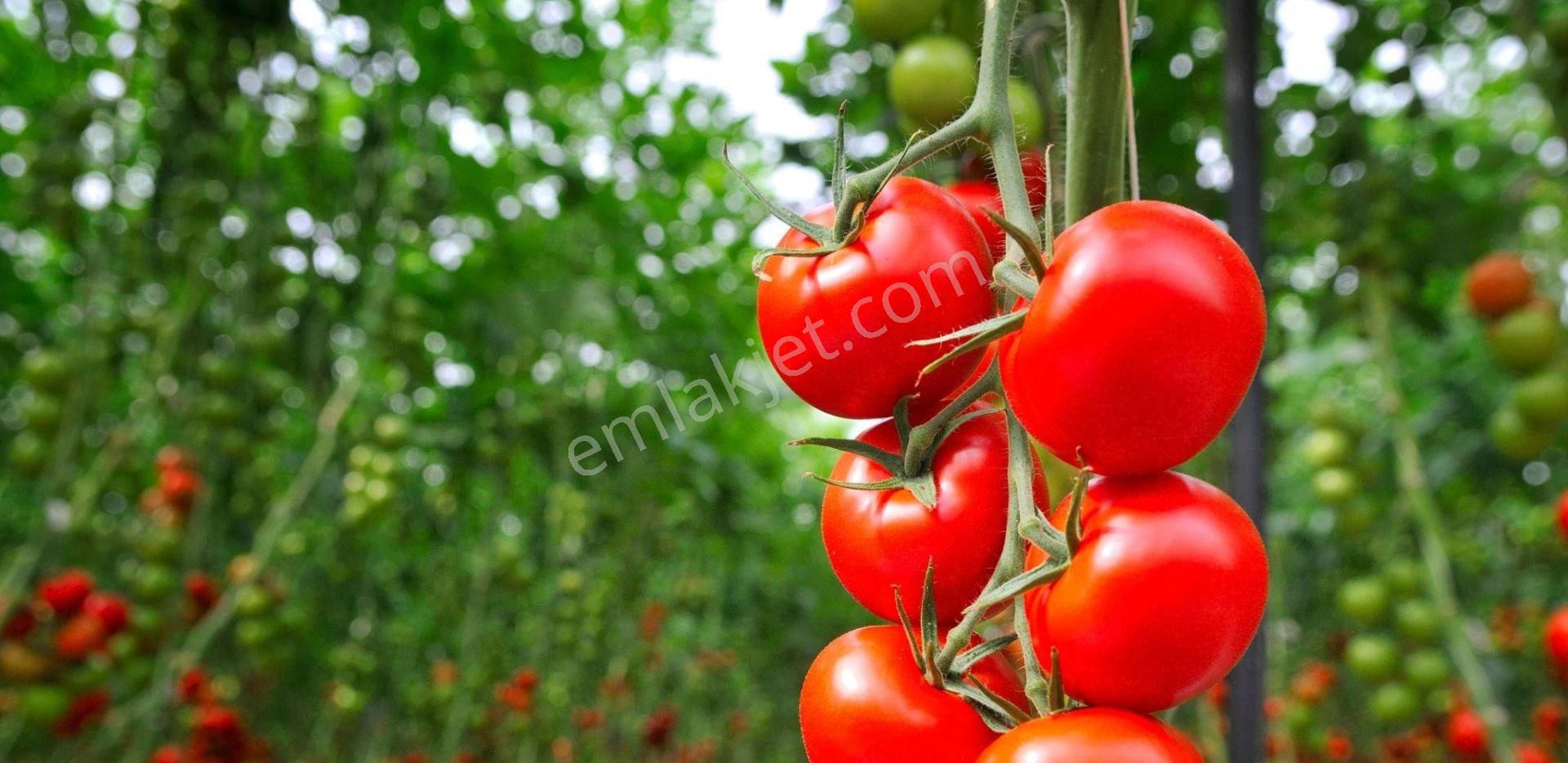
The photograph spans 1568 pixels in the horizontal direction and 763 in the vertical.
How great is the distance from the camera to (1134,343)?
0.31 meters

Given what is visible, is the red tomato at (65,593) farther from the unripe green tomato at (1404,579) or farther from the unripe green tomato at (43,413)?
the unripe green tomato at (1404,579)

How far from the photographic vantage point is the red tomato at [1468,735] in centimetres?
150

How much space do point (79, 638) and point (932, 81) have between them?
1406mm

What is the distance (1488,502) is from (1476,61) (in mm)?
1015

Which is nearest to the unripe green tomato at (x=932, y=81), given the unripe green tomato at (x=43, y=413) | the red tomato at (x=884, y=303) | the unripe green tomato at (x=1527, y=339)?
the red tomato at (x=884, y=303)

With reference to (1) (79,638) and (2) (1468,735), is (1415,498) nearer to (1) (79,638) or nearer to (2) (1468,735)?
(2) (1468,735)

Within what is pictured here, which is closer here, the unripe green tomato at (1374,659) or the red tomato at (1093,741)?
the red tomato at (1093,741)

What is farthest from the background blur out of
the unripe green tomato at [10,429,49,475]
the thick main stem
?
the thick main stem

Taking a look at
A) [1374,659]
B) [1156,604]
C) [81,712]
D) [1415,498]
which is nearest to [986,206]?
[1156,604]

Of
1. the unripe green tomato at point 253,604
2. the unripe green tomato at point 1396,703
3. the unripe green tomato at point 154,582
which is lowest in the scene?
the unripe green tomato at point 1396,703

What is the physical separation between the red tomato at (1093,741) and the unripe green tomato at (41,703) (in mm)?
1554

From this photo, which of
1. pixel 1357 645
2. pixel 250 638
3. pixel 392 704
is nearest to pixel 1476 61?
pixel 1357 645

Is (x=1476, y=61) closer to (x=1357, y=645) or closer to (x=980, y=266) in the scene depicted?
(x=1357, y=645)

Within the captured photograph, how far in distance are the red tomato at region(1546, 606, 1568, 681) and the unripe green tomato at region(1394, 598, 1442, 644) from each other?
0.14 meters
